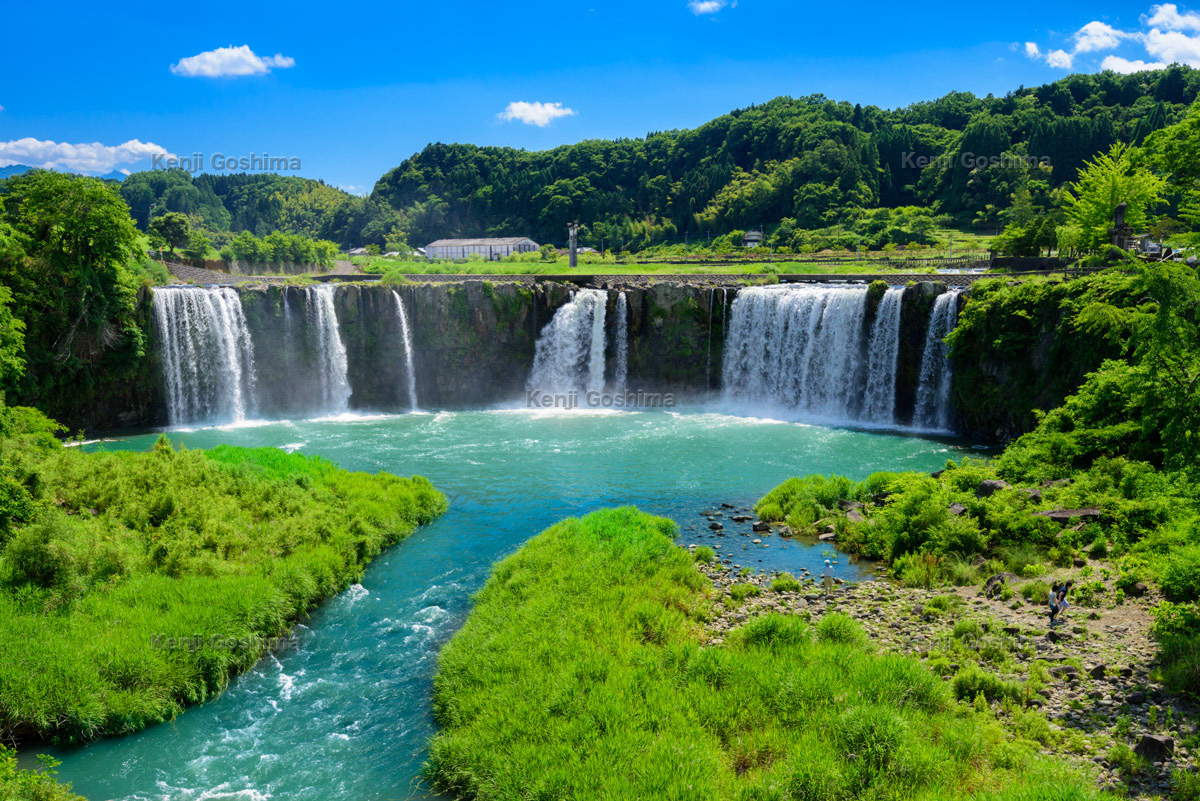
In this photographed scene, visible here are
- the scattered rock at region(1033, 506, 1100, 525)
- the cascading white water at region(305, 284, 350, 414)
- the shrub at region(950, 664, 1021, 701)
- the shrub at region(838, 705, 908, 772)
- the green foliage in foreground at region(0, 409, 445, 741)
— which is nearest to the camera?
the shrub at region(838, 705, 908, 772)

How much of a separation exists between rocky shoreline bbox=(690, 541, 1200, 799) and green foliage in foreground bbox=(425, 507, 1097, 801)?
0.73 metres

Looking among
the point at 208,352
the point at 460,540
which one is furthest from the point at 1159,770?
the point at 208,352

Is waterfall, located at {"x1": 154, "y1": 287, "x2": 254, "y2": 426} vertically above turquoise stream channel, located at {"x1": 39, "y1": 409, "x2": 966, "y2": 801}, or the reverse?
waterfall, located at {"x1": 154, "y1": 287, "x2": 254, "y2": 426}

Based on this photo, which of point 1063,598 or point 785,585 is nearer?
point 1063,598

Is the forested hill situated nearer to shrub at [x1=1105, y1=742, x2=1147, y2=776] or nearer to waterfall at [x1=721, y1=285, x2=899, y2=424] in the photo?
waterfall at [x1=721, y1=285, x2=899, y2=424]

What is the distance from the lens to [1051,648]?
36.3 ft

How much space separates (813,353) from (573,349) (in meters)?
13.7

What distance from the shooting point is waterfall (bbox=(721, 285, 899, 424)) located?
108ft

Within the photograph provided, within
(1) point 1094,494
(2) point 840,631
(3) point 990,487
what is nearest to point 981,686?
(2) point 840,631

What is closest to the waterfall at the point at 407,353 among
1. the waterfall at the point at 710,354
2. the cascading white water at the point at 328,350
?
the cascading white water at the point at 328,350

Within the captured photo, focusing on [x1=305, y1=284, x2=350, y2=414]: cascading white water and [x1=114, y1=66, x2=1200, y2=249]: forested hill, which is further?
[x1=114, y1=66, x2=1200, y2=249]: forested hill

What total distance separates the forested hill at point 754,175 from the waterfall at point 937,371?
49.6m

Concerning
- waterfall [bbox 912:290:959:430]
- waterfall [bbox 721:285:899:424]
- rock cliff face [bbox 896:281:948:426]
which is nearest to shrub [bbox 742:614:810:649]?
waterfall [bbox 912:290:959:430]

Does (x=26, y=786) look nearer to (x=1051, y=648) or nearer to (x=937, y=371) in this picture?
(x=1051, y=648)
